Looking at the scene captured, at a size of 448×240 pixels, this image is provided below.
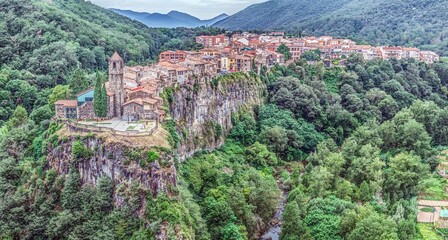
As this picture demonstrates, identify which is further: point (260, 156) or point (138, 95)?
point (260, 156)

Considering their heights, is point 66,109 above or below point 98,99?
below

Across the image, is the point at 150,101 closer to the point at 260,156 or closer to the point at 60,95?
the point at 60,95

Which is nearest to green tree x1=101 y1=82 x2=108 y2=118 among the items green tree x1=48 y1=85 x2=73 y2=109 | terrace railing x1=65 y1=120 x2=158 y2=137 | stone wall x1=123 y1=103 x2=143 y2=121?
stone wall x1=123 y1=103 x2=143 y2=121

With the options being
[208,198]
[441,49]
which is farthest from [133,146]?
[441,49]

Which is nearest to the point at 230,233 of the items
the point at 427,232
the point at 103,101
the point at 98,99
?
the point at 103,101

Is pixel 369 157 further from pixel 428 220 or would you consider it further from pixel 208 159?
pixel 208 159

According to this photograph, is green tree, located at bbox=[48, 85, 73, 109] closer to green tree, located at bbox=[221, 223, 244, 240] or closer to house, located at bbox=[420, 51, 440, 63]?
green tree, located at bbox=[221, 223, 244, 240]

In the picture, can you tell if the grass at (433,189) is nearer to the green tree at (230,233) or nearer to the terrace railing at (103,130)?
the green tree at (230,233)
